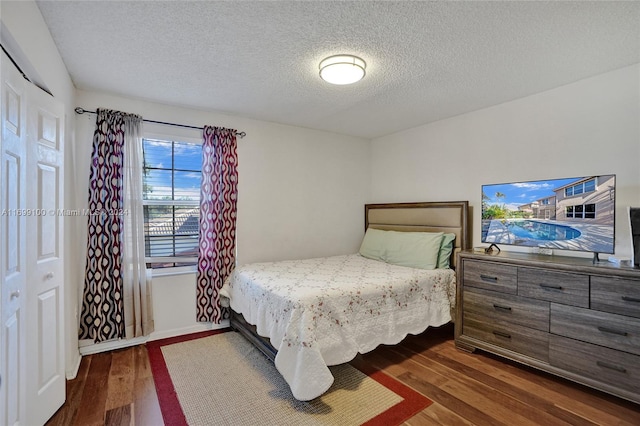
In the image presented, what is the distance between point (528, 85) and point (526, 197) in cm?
97

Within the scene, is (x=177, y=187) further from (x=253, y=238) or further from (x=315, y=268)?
(x=315, y=268)

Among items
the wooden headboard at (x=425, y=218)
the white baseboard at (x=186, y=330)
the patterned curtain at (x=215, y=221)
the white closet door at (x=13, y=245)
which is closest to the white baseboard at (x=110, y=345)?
the white baseboard at (x=186, y=330)

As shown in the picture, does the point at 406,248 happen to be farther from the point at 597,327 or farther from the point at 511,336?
the point at 597,327

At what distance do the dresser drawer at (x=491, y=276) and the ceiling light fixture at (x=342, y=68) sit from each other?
6.36ft

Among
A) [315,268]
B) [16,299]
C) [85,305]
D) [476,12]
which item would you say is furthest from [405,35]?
[85,305]

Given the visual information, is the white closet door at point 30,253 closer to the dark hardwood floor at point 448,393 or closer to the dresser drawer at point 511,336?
the dark hardwood floor at point 448,393

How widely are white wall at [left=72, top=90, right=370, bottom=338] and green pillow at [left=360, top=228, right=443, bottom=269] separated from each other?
2.14 ft

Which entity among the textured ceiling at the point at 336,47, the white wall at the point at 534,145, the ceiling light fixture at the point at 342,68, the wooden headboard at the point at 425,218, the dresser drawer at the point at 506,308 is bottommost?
the dresser drawer at the point at 506,308

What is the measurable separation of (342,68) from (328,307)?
68.4 inches

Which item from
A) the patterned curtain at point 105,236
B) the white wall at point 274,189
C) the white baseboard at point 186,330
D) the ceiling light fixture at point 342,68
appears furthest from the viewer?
the white baseboard at point 186,330

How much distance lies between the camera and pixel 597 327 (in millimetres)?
2113

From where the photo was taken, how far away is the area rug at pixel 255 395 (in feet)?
6.34

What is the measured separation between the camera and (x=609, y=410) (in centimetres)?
199

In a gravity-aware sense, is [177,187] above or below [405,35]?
below
